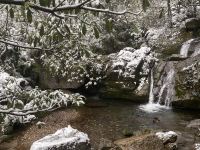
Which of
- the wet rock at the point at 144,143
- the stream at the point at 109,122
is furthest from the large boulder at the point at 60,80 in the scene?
the wet rock at the point at 144,143

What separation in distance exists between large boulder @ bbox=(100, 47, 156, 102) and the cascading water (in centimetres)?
34

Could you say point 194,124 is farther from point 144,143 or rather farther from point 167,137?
point 144,143

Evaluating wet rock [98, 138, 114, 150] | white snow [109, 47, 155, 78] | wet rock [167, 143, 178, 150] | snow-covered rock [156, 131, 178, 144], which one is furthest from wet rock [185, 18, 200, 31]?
wet rock [167, 143, 178, 150]

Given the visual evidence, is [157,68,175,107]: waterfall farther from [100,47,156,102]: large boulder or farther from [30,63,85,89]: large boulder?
[30,63,85,89]: large boulder

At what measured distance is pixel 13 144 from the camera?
1216cm

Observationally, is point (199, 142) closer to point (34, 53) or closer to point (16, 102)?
point (16, 102)

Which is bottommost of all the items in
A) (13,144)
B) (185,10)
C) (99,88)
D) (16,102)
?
(13,144)

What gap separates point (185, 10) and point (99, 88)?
834cm

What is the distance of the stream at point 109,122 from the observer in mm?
11953

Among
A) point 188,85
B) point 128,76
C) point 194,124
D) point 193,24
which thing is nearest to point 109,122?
point 194,124

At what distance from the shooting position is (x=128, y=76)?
16.9 metres

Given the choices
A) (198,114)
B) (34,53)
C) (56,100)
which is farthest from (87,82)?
(56,100)

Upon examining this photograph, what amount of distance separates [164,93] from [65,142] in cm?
736

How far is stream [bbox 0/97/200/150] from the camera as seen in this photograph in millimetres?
11953
